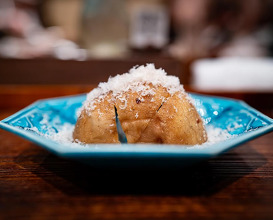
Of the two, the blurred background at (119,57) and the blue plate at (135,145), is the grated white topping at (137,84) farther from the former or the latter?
the blurred background at (119,57)

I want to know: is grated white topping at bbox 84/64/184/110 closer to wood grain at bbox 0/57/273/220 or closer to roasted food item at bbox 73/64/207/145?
roasted food item at bbox 73/64/207/145

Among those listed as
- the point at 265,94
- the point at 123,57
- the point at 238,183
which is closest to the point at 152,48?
the point at 123,57

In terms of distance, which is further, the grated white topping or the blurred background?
the blurred background

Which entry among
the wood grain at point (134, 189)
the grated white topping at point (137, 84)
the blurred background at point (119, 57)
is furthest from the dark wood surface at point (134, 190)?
the blurred background at point (119, 57)

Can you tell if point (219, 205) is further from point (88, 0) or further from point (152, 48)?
point (88, 0)

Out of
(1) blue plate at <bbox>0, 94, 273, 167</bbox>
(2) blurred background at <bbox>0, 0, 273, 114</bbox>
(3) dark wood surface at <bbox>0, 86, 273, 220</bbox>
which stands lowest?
(3) dark wood surface at <bbox>0, 86, 273, 220</bbox>

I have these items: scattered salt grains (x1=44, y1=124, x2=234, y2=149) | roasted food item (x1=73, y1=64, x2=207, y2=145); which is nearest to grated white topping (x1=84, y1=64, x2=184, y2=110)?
roasted food item (x1=73, y1=64, x2=207, y2=145)
